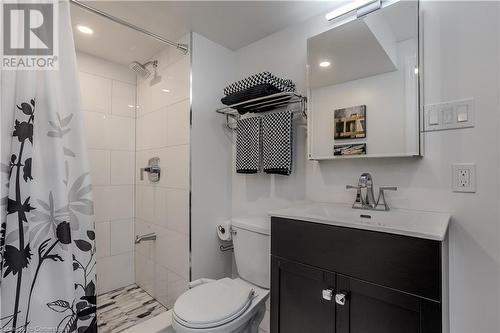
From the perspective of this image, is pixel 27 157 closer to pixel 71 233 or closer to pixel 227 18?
pixel 71 233

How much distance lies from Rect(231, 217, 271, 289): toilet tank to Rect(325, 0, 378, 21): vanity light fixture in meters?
1.25

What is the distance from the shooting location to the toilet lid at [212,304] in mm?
1167

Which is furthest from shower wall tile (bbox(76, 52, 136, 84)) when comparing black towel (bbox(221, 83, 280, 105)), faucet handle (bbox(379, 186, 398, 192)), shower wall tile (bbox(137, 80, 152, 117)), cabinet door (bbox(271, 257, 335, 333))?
faucet handle (bbox(379, 186, 398, 192))

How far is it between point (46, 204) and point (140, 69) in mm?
1501

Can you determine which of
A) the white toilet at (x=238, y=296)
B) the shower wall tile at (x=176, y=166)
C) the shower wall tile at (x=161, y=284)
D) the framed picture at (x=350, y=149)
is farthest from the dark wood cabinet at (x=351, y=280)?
the shower wall tile at (x=161, y=284)

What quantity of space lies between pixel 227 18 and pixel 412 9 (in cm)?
105

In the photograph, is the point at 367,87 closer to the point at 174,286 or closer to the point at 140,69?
the point at 140,69

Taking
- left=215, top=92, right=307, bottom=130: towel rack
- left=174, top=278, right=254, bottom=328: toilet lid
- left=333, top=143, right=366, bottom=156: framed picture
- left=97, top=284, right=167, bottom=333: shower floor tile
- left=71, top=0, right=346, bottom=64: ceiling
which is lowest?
left=97, top=284, right=167, bottom=333: shower floor tile

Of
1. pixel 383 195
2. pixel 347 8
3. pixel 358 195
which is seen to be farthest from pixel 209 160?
pixel 347 8

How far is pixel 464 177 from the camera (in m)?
1.11

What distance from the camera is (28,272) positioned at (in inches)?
35.0

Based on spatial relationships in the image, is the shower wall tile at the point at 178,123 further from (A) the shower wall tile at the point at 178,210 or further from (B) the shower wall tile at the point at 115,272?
(B) the shower wall tile at the point at 115,272

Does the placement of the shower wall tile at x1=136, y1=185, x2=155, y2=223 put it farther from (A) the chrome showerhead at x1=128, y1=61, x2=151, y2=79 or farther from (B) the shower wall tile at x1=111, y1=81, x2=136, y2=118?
(A) the chrome showerhead at x1=128, y1=61, x2=151, y2=79

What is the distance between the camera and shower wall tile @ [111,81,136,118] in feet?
7.47
